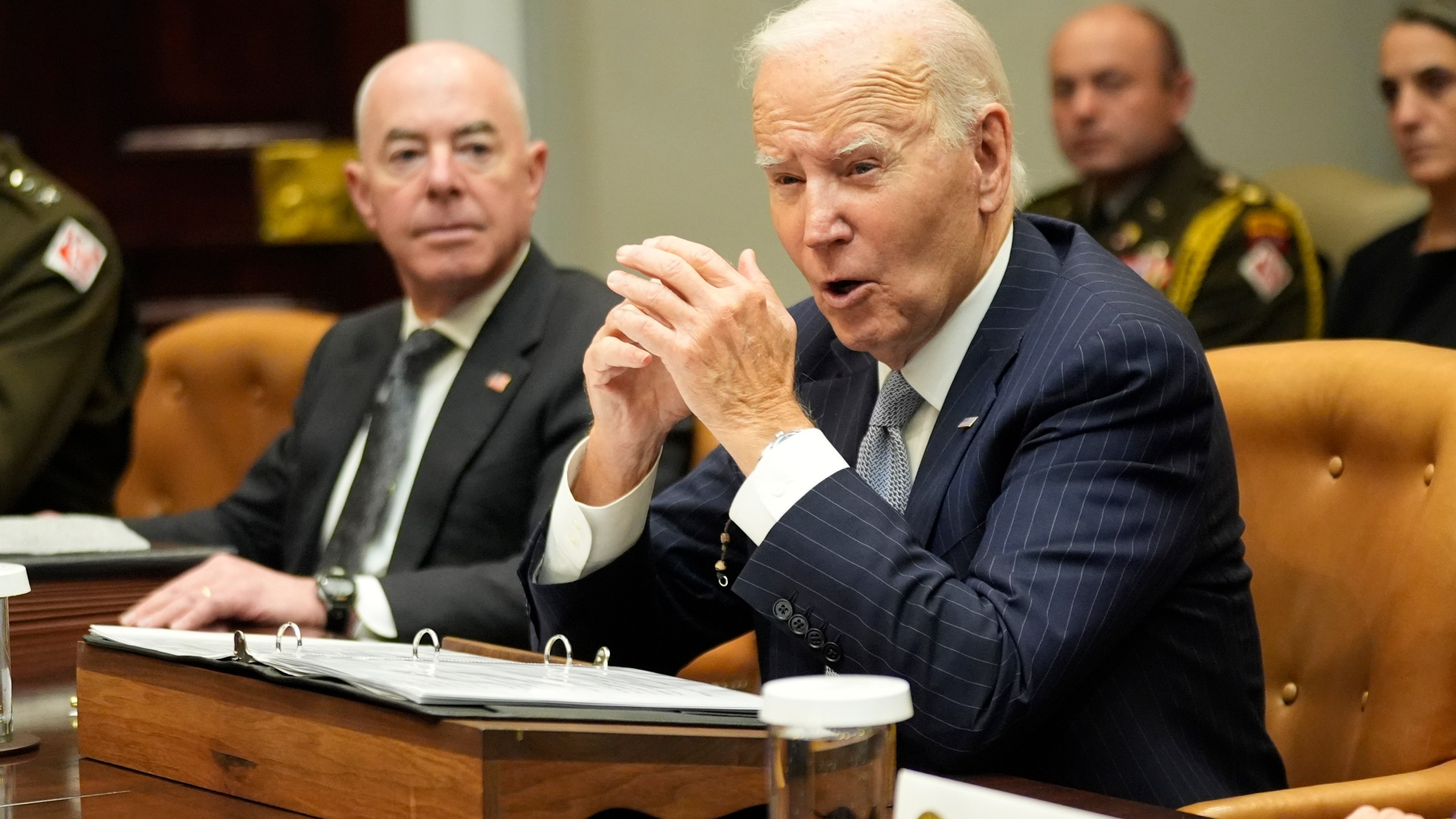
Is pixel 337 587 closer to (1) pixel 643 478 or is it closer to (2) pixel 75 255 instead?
(1) pixel 643 478

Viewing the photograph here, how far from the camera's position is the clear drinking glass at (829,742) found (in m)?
0.87

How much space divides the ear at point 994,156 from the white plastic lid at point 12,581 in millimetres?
904

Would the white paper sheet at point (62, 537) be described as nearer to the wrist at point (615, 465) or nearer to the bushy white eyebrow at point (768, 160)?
the wrist at point (615, 465)

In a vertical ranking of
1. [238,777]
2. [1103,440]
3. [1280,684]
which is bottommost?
[1280,684]

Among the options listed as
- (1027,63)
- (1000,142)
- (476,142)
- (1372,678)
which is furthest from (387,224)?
(1027,63)

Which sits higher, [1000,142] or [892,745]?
[1000,142]

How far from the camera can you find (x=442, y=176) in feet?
7.98

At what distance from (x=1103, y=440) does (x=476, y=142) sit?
141 cm

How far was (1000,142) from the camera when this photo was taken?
1.51 m

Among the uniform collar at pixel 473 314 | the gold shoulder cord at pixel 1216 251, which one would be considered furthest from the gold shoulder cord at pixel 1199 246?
the uniform collar at pixel 473 314

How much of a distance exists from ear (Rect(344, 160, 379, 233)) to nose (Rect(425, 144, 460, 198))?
0.16 meters

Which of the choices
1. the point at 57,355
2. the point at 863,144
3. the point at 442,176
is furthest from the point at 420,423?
the point at 863,144

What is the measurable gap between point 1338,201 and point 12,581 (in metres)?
3.19

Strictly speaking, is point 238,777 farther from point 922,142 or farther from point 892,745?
point 922,142
